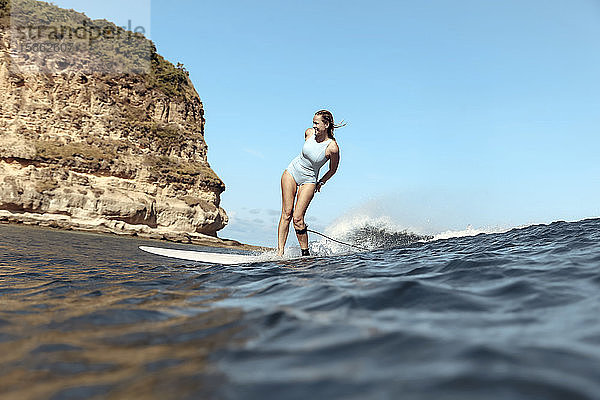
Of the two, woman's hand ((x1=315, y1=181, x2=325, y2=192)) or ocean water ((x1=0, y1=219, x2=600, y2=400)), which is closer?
ocean water ((x1=0, y1=219, x2=600, y2=400))

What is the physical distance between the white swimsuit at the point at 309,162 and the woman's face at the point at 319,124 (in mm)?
209

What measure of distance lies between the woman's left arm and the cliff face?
2097cm

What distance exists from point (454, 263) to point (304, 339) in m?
2.63

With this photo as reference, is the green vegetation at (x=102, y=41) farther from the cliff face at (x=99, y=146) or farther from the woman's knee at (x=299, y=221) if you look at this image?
the woman's knee at (x=299, y=221)

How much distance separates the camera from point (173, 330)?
1.76 meters

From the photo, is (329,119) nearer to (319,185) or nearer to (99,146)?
(319,185)

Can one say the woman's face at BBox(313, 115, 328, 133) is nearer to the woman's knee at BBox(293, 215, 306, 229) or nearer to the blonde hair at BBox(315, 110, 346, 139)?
the blonde hair at BBox(315, 110, 346, 139)

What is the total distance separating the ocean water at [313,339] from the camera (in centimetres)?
110

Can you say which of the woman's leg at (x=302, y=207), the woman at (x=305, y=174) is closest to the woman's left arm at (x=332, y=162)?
the woman at (x=305, y=174)

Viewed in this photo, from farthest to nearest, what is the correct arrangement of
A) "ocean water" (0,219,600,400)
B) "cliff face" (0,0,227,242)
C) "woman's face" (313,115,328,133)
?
"cliff face" (0,0,227,242) < "woman's face" (313,115,328,133) < "ocean water" (0,219,600,400)

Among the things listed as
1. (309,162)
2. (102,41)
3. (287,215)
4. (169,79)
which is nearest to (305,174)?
(309,162)

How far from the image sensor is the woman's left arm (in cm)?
626

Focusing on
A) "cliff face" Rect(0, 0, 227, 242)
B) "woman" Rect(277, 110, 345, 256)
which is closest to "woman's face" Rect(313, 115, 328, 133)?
"woman" Rect(277, 110, 345, 256)

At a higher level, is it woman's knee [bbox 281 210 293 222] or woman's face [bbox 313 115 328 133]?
woman's face [bbox 313 115 328 133]
